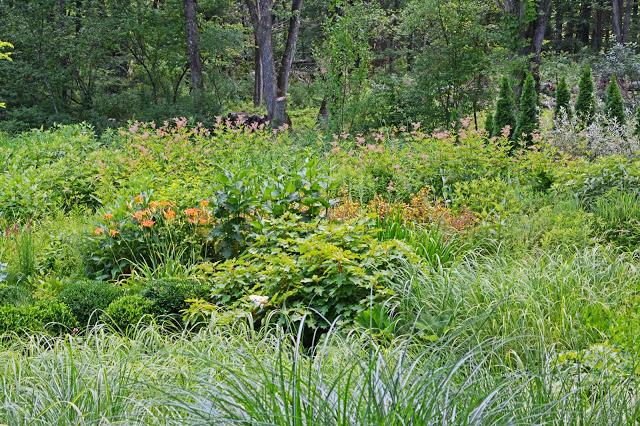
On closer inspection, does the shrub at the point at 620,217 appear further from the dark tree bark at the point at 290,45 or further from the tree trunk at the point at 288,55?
the dark tree bark at the point at 290,45

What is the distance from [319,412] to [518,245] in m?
3.60

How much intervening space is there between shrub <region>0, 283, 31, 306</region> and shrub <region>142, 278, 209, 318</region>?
949 millimetres

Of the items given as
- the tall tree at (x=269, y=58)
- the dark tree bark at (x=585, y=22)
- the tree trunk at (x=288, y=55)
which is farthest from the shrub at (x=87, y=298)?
the dark tree bark at (x=585, y=22)

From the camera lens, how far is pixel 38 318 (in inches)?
171

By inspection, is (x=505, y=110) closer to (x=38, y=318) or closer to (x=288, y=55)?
(x=288, y=55)

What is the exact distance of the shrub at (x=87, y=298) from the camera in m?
4.57

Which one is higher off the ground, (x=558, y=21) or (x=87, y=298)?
(x=558, y=21)

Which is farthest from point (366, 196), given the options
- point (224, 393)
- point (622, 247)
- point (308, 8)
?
point (308, 8)

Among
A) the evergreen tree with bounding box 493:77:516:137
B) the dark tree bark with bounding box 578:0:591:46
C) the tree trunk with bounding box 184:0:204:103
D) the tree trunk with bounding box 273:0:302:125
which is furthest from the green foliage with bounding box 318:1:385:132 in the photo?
the dark tree bark with bounding box 578:0:591:46

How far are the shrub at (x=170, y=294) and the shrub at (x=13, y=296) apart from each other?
3.11 feet

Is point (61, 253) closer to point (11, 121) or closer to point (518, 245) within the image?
point (518, 245)

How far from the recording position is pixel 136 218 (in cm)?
561

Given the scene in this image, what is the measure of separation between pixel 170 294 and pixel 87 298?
1.92 ft

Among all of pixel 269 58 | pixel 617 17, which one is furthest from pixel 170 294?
pixel 617 17
